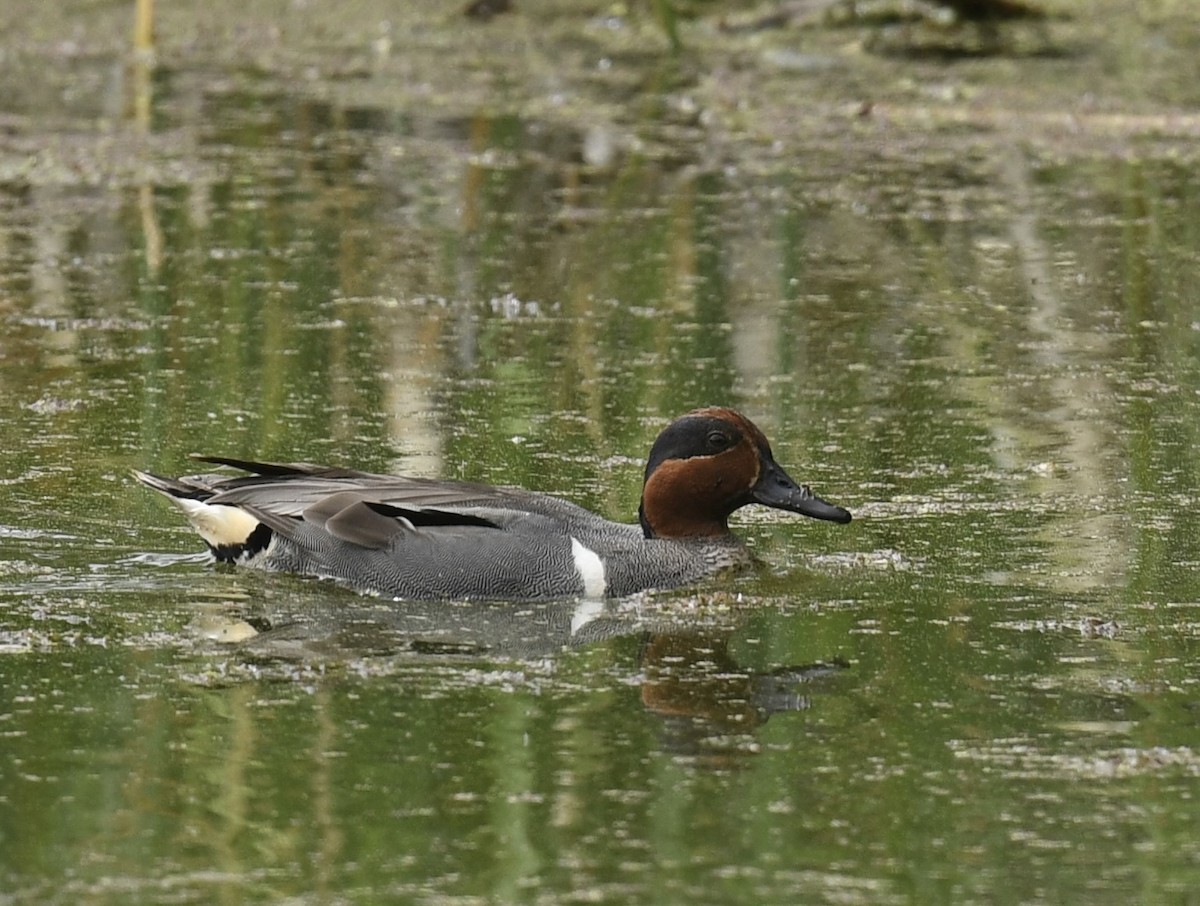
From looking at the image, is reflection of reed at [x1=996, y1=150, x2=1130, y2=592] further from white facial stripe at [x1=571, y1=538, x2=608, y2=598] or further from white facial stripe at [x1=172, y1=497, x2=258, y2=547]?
white facial stripe at [x1=172, y1=497, x2=258, y2=547]

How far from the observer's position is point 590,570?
6.55m

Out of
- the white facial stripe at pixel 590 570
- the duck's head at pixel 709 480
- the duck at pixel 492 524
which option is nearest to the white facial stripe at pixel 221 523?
the duck at pixel 492 524

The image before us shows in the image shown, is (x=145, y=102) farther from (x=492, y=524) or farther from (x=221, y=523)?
(x=492, y=524)

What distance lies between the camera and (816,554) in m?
6.94

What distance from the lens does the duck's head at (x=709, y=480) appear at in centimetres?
686

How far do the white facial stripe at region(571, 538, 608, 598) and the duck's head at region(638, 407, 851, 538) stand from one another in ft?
1.11

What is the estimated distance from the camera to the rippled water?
4621mm

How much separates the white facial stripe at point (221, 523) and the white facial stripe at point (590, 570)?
93 cm

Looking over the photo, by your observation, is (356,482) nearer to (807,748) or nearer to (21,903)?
(807,748)

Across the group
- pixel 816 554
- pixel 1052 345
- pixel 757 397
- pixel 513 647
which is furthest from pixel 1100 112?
pixel 513 647

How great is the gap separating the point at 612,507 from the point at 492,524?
883 mm

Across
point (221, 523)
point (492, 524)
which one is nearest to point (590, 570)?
point (492, 524)

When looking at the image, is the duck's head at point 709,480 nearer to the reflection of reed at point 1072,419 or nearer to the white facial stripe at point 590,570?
the white facial stripe at point 590,570

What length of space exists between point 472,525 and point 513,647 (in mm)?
671
